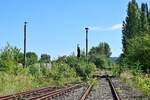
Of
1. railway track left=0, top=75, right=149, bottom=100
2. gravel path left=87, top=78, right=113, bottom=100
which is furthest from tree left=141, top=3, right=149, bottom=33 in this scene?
railway track left=0, top=75, right=149, bottom=100

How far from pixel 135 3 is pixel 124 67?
37515mm

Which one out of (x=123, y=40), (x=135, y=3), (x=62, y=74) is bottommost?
(x=62, y=74)

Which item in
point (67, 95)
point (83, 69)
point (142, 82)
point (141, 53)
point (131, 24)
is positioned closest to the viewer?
point (67, 95)

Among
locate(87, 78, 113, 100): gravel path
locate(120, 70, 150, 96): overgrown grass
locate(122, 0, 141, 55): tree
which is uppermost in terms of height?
locate(122, 0, 141, 55): tree

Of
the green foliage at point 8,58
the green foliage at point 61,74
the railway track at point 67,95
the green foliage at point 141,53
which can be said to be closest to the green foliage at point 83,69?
the green foliage at point 141,53

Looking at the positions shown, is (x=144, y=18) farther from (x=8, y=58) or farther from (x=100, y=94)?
(x=100, y=94)

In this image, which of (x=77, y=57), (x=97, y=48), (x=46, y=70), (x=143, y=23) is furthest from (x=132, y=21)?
(x=97, y=48)

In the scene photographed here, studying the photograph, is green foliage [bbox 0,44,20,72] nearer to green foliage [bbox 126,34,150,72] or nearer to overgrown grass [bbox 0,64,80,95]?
overgrown grass [bbox 0,64,80,95]

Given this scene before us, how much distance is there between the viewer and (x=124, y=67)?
2677 inches

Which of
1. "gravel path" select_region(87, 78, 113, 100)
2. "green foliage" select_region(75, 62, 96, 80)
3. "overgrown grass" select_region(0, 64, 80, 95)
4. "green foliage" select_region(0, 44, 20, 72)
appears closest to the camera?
"gravel path" select_region(87, 78, 113, 100)

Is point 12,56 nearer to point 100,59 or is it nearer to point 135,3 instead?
point 135,3

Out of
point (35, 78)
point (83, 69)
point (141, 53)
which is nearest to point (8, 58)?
point (35, 78)

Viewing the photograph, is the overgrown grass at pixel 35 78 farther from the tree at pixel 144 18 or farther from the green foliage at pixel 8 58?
the tree at pixel 144 18

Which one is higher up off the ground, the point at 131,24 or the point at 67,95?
the point at 131,24
